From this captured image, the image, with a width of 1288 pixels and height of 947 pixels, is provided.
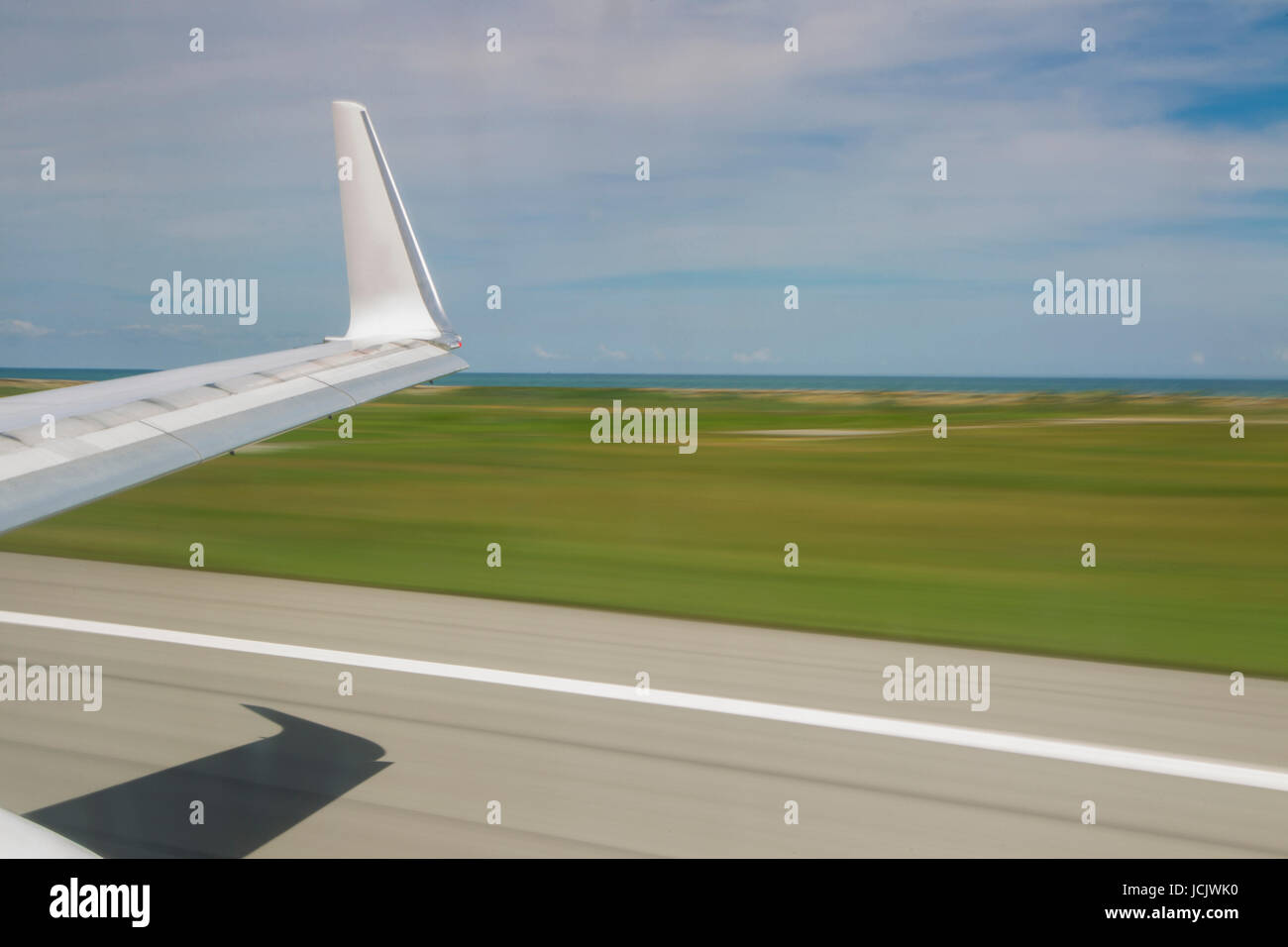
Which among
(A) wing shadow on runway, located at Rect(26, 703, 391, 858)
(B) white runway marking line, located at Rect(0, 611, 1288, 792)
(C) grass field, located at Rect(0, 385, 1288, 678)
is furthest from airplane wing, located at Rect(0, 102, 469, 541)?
(B) white runway marking line, located at Rect(0, 611, 1288, 792)

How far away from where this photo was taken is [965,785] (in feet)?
13.3

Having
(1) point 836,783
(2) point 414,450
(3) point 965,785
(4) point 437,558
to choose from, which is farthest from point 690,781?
(2) point 414,450

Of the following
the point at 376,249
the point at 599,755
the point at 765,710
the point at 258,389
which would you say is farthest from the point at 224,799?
the point at 376,249

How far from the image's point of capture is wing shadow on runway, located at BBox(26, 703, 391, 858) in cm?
358

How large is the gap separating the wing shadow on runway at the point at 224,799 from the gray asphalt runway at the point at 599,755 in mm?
12

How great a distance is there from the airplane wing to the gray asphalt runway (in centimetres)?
165

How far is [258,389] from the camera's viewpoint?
385 cm

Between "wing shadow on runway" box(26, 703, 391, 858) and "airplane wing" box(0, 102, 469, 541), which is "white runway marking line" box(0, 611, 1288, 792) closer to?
"wing shadow on runway" box(26, 703, 391, 858)

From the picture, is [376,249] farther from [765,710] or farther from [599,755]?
[765,710]

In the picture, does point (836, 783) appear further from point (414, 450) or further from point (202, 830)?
point (414, 450)

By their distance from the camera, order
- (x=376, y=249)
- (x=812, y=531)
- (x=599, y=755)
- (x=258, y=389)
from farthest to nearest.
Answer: (x=812, y=531), (x=376, y=249), (x=599, y=755), (x=258, y=389)

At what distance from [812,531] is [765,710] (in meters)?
6.83
